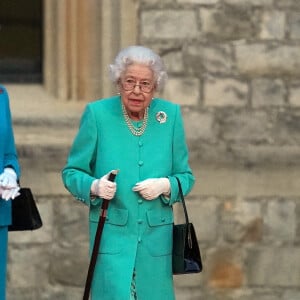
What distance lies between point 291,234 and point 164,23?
1.37 meters

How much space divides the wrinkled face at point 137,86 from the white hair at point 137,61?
0.06ft

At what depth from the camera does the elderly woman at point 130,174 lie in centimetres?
389

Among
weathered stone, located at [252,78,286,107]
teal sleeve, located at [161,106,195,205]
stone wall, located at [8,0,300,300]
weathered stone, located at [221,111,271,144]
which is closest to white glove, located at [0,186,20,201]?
teal sleeve, located at [161,106,195,205]

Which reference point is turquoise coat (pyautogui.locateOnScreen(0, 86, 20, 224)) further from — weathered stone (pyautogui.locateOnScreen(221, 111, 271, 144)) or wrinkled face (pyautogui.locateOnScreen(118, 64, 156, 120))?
weathered stone (pyautogui.locateOnScreen(221, 111, 271, 144))

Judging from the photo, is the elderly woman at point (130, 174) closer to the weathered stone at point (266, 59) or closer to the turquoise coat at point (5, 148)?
the turquoise coat at point (5, 148)

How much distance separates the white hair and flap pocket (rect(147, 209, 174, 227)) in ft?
1.56

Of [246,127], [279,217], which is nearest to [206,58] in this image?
[246,127]

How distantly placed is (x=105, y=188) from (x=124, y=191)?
129 mm

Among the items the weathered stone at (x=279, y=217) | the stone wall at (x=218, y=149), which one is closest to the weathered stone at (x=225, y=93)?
the stone wall at (x=218, y=149)

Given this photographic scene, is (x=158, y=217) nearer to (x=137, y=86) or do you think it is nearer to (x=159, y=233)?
(x=159, y=233)

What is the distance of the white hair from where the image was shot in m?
3.90

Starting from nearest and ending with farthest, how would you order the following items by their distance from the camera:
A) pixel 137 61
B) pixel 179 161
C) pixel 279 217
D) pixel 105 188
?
pixel 105 188
pixel 137 61
pixel 179 161
pixel 279 217

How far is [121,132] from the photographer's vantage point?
3.93m

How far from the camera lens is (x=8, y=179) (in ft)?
12.9
